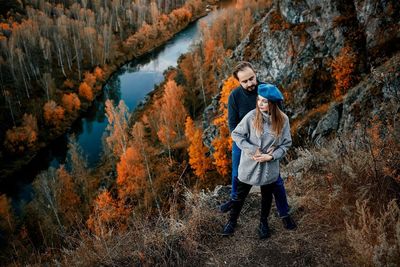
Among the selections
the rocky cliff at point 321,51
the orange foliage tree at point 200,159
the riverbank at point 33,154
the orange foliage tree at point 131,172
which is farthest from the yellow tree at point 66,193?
the rocky cliff at point 321,51

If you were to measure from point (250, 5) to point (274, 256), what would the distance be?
65.2 m

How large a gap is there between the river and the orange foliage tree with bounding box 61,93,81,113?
176 cm

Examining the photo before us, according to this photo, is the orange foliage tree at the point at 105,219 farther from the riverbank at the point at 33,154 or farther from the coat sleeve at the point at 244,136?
the riverbank at the point at 33,154

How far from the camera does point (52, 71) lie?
2217 inches

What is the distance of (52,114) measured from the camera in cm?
4578

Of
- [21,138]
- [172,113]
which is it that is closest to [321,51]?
[172,113]

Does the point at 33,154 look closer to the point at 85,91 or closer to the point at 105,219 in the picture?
the point at 85,91

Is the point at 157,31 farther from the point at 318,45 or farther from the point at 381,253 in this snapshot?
the point at 381,253

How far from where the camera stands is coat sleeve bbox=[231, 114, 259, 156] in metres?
4.41

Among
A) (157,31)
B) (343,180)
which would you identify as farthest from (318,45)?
(157,31)

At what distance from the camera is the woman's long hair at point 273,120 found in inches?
169

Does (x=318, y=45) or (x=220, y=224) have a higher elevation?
(x=220, y=224)

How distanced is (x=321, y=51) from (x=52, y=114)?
35.9 metres

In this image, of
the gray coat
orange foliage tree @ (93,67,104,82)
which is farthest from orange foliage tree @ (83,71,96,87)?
the gray coat
